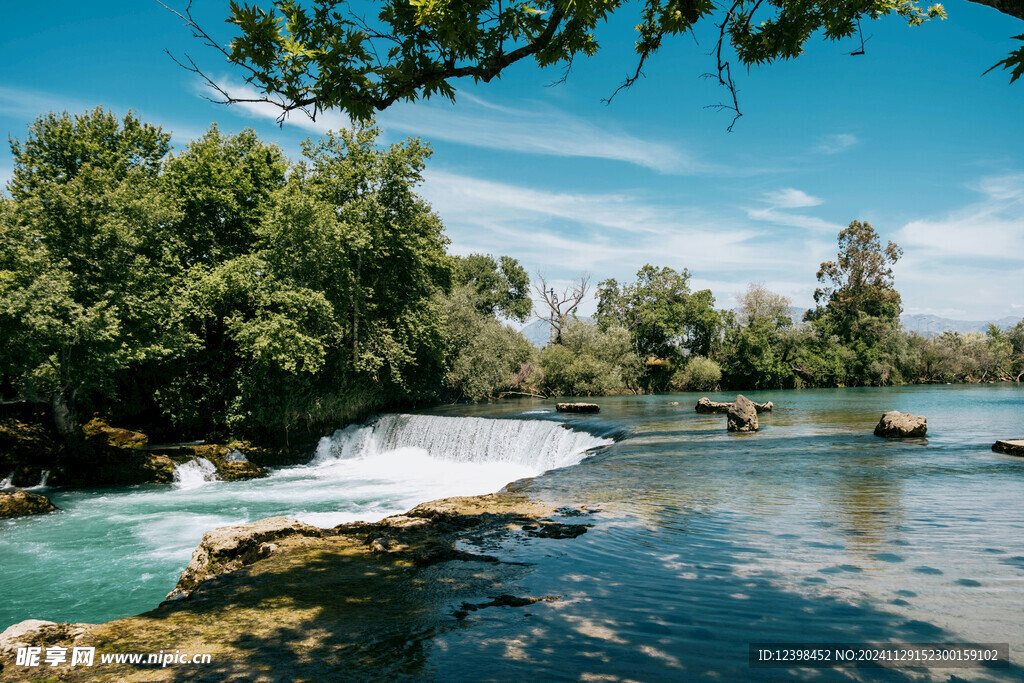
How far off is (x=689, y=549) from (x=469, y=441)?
1461cm

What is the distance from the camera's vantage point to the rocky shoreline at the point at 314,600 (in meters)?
3.63

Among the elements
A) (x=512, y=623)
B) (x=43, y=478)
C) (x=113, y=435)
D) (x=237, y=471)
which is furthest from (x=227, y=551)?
(x=113, y=435)

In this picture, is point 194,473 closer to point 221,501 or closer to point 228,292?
point 221,501

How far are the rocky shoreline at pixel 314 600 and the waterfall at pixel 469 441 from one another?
28.2 ft

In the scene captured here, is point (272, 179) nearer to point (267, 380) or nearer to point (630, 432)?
point (267, 380)

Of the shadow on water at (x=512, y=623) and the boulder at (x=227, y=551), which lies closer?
the shadow on water at (x=512, y=623)

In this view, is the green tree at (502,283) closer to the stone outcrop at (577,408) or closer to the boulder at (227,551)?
the stone outcrop at (577,408)

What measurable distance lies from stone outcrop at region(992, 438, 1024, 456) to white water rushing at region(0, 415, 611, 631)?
353 inches

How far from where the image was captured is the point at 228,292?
2083 cm

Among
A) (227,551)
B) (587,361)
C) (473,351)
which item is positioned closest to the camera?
(227,551)

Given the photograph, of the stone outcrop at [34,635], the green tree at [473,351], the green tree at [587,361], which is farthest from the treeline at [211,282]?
the stone outcrop at [34,635]

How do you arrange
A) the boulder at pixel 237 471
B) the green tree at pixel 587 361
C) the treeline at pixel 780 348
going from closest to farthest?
the boulder at pixel 237 471, the green tree at pixel 587 361, the treeline at pixel 780 348

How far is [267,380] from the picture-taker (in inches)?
848

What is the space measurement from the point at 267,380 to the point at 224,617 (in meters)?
18.5
